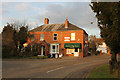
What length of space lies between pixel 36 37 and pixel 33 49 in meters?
6.93

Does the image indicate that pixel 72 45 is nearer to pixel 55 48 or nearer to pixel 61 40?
pixel 61 40

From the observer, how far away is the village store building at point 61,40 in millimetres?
33025

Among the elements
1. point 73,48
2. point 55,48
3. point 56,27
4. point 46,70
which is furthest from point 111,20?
point 56,27

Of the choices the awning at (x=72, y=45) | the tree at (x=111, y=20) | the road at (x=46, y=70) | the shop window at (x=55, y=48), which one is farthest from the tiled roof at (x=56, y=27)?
the tree at (x=111, y=20)

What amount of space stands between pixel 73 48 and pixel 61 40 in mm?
3982

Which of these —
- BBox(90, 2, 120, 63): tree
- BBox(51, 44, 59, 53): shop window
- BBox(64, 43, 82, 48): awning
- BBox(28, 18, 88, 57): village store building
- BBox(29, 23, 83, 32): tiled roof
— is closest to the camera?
BBox(90, 2, 120, 63): tree

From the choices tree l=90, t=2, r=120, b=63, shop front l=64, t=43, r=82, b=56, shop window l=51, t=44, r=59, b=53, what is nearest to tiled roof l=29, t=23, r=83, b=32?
shop front l=64, t=43, r=82, b=56

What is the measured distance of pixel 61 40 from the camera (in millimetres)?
34562

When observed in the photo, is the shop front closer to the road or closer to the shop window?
the shop window

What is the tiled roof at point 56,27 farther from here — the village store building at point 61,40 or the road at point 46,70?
the road at point 46,70

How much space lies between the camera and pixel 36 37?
37.6 metres

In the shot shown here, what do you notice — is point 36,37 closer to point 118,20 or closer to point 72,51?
point 72,51

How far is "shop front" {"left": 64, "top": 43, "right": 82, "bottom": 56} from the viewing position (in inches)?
1276

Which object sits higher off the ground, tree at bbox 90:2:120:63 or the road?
tree at bbox 90:2:120:63
